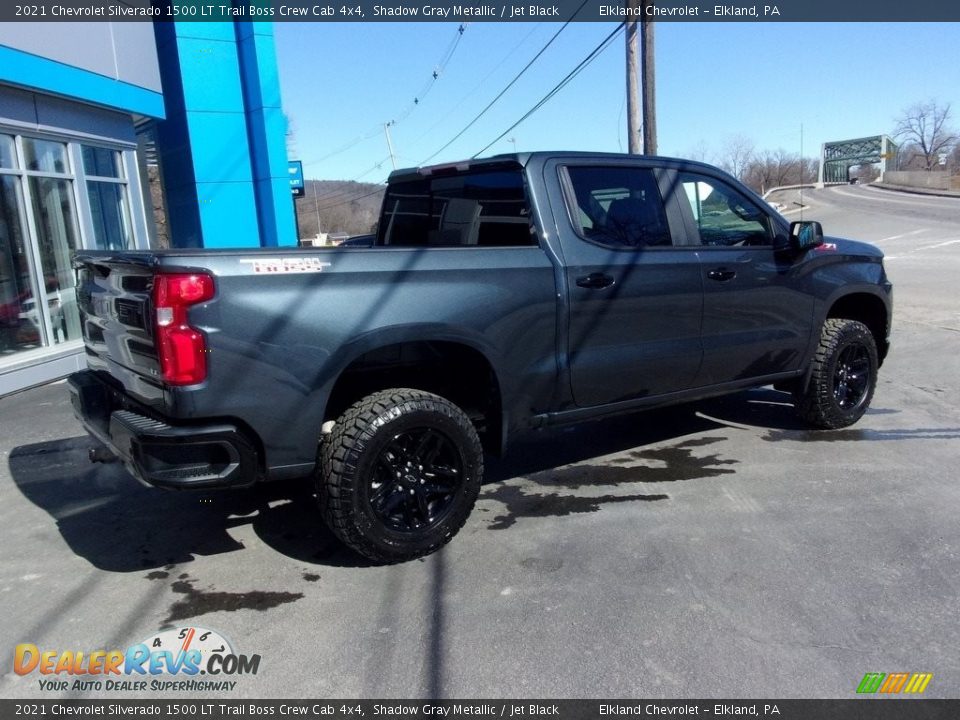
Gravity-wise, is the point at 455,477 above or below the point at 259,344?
below

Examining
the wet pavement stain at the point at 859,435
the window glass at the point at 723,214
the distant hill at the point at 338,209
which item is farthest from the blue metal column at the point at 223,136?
the distant hill at the point at 338,209

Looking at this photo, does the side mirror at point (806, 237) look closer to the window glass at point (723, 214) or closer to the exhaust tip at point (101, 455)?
the window glass at point (723, 214)

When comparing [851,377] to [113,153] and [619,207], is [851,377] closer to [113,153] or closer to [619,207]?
[619,207]

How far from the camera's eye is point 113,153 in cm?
1070

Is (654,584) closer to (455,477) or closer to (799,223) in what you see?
(455,477)

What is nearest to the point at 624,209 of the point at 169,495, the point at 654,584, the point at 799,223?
the point at 799,223

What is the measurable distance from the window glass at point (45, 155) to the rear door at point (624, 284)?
737cm

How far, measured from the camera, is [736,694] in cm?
262

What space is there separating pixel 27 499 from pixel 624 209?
165 inches

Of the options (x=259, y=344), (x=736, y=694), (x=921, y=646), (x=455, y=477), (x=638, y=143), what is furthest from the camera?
(x=638, y=143)

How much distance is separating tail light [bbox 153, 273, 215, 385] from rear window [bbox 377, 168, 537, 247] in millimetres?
1743

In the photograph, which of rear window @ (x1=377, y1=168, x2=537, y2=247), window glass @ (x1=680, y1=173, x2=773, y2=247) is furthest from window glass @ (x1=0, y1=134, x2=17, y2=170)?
window glass @ (x1=680, y1=173, x2=773, y2=247)

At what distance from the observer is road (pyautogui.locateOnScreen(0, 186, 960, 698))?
9.18ft

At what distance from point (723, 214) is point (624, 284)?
1.17 meters
